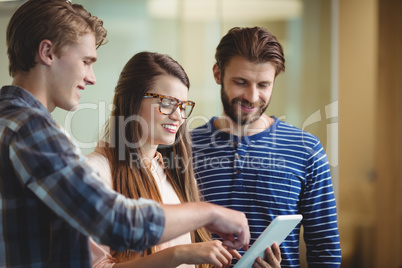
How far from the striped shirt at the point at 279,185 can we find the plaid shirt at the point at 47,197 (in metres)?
0.75

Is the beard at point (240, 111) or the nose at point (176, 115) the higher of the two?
the beard at point (240, 111)

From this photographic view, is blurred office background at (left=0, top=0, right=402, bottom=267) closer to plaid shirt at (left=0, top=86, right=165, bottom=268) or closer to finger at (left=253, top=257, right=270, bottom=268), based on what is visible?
finger at (left=253, top=257, right=270, bottom=268)

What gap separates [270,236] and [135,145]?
1.60 ft

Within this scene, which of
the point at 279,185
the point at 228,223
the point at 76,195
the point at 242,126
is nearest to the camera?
the point at 76,195

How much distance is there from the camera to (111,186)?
1.27m

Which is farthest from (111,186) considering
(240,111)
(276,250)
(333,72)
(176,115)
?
(333,72)

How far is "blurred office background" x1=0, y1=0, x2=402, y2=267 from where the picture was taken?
2.81 metres

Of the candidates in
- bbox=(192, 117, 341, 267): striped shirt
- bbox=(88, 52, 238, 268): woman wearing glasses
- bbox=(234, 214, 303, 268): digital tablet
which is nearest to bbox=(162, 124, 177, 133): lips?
bbox=(88, 52, 238, 268): woman wearing glasses

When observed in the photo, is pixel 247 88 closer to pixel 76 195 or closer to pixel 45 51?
pixel 45 51

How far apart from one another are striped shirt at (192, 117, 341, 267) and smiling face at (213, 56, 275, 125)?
0.09 meters

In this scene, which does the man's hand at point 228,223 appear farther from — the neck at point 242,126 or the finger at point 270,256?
the neck at point 242,126

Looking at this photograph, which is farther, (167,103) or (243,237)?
(167,103)

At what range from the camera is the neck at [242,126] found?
1.68m

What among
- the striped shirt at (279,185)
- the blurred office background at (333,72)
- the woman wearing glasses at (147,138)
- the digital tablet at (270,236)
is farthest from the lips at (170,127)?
the blurred office background at (333,72)
